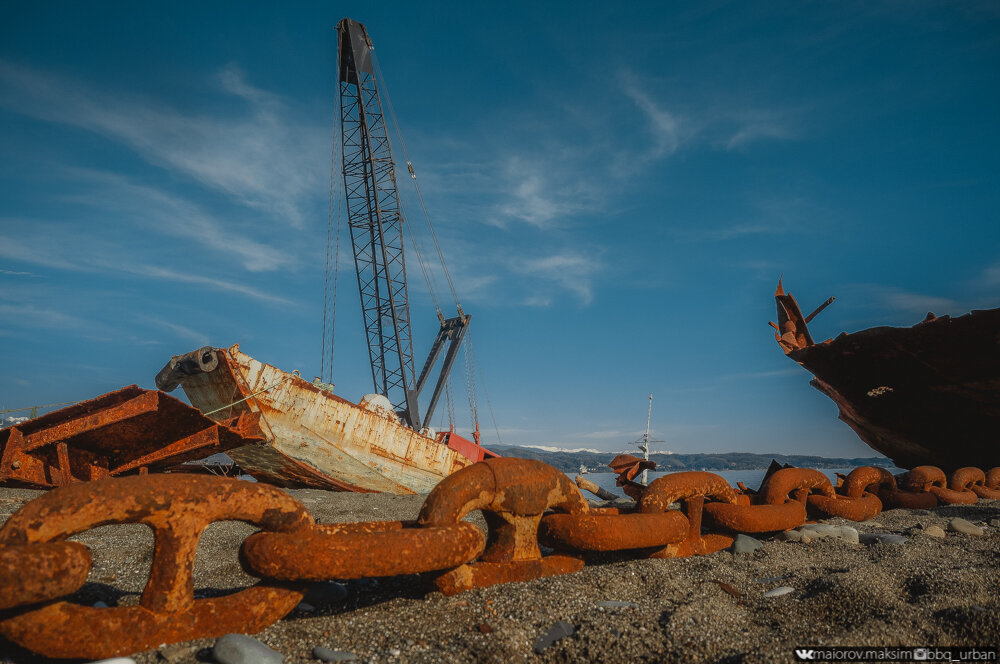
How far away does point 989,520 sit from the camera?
3.71 meters

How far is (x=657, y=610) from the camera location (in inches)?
75.5

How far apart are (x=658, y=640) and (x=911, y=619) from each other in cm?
85

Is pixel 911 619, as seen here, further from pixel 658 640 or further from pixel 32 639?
pixel 32 639

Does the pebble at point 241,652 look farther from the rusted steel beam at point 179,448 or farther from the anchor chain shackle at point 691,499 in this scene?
the rusted steel beam at point 179,448

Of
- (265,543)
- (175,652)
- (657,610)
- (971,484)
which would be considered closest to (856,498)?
(971,484)

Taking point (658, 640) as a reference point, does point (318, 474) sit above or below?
below

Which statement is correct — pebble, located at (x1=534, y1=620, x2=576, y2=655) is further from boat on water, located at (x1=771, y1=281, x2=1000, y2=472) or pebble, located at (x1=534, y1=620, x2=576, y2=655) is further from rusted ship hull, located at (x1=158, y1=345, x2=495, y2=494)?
rusted ship hull, located at (x1=158, y1=345, x2=495, y2=494)

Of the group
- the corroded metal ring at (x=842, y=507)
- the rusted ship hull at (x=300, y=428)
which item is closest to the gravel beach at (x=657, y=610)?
the corroded metal ring at (x=842, y=507)

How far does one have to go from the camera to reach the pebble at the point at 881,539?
3.04 meters

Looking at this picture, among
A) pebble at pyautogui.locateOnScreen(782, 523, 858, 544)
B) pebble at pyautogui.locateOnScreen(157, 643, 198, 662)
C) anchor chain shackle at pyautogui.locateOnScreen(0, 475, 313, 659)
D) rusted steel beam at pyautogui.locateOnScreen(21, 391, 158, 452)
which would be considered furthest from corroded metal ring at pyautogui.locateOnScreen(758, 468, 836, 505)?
rusted steel beam at pyautogui.locateOnScreen(21, 391, 158, 452)

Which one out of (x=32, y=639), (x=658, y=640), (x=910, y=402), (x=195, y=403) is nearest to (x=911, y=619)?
(x=658, y=640)

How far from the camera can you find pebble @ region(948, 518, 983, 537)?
10.9 ft

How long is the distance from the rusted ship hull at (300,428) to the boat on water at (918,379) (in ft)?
25.9

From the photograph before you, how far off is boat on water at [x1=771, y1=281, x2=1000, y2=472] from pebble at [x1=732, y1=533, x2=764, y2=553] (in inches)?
178
